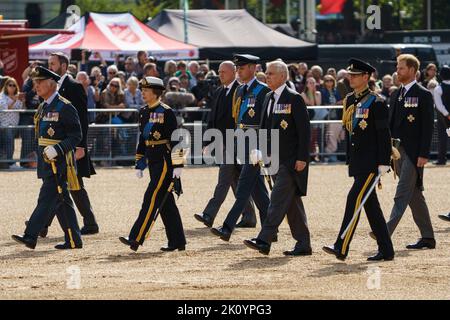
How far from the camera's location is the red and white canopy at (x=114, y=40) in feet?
90.3

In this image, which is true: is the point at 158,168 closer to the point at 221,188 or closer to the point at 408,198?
the point at 221,188

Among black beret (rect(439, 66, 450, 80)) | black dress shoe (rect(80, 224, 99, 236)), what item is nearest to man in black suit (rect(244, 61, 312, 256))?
black dress shoe (rect(80, 224, 99, 236))

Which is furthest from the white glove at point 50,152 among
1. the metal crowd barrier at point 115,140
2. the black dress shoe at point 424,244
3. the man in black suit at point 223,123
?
the metal crowd barrier at point 115,140

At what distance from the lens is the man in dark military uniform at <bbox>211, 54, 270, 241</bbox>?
13.6 metres

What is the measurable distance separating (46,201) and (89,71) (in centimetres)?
1564

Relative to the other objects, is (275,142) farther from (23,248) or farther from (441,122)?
(441,122)

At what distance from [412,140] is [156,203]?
2642mm

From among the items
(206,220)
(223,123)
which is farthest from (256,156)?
(223,123)

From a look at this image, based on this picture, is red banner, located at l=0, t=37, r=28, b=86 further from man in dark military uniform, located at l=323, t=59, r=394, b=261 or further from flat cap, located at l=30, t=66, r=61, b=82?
man in dark military uniform, located at l=323, t=59, r=394, b=261

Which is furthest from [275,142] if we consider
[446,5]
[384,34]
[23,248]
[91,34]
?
[446,5]

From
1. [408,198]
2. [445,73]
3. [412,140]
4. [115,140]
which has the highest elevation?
[445,73]

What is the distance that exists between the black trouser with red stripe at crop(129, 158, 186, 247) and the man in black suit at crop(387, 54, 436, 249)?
86.6 inches

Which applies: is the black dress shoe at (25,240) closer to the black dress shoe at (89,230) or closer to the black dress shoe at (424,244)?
the black dress shoe at (89,230)

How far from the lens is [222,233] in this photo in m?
13.5
